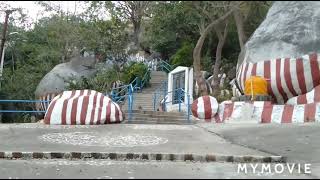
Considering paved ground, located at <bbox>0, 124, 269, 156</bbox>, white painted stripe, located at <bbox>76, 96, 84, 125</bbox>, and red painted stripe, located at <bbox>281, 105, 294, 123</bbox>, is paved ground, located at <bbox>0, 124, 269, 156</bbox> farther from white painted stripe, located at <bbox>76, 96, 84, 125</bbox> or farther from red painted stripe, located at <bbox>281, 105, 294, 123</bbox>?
red painted stripe, located at <bbox>281, 105, 294, 123</bbox>

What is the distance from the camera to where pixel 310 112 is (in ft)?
43.0

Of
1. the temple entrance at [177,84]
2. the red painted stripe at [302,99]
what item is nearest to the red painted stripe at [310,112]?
the red painted stripe at [302,99]

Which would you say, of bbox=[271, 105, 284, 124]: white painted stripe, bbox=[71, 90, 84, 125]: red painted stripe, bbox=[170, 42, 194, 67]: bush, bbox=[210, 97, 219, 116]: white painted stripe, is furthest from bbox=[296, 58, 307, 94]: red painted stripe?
bbox=[71, 90, 84, 125]: red painted stripe

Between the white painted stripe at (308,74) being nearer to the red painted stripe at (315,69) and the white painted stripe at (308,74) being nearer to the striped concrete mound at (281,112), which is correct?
the red painted stripe at (315,69)

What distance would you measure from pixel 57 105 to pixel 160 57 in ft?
38.5

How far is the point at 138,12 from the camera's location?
17.7 ft

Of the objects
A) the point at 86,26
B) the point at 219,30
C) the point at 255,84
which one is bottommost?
the point at 255,84

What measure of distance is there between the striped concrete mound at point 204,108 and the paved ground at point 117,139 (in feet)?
2.32

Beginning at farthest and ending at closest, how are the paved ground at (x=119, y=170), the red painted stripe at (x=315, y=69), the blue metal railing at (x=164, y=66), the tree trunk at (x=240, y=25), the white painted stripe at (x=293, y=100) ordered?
the blue metal railing at (x=164, y=66) → the white painted stripe at (x=293, y=100) → the red painted stripe at (x=315, y=69) → the paved ground at (x=119, y=170) → the tree trunk at (x=240, y=25)

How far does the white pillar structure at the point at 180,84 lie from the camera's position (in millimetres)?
17547

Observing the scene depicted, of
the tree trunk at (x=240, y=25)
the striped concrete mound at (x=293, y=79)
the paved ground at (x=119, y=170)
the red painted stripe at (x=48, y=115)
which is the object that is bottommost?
the paved ground at (x=119, y=170)

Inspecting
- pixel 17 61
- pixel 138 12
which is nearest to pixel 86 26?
pixel 17 61

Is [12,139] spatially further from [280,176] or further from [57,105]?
[280,176]

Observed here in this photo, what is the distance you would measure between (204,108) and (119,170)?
22.7 feet
